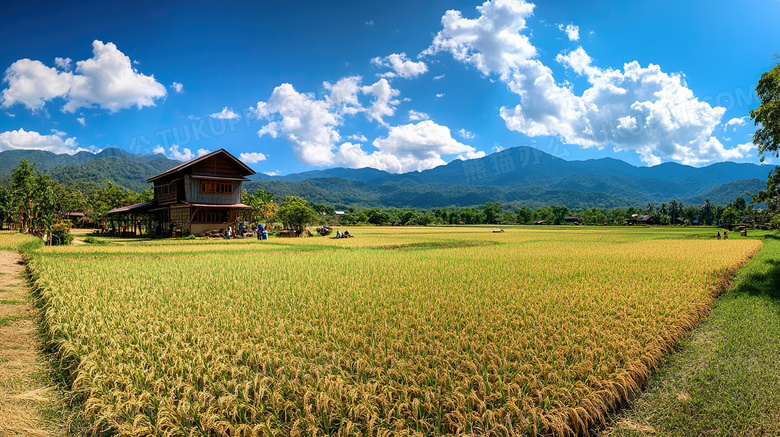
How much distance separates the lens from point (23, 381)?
5.47 meters

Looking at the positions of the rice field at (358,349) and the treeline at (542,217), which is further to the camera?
the treeline at (542,217)

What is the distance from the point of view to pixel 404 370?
198 inches

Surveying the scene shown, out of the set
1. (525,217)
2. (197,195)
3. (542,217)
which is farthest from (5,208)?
(542,217)

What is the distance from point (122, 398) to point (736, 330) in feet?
38.6

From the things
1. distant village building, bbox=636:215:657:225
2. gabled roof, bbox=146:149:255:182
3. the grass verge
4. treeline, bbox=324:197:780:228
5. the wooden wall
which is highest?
gabled roof, bbox=146:149:255:182

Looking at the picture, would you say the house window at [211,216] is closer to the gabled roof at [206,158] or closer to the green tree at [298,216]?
the gabled roof at [206,158]

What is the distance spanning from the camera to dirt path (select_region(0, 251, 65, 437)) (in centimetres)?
440

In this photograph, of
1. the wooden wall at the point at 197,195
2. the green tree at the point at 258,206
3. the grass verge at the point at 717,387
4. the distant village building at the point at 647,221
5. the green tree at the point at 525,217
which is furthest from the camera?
the green tree at the point at 525,217

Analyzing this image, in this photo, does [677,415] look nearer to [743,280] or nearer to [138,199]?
[743,280]

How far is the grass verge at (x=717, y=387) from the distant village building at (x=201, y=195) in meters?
34.9

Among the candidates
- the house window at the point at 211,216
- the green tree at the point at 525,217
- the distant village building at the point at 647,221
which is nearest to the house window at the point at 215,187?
the house window at the point at 211,216

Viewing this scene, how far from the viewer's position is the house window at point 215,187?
34531 millimetres

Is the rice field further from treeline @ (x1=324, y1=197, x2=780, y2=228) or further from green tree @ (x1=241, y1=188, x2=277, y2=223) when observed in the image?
treeline @ (x1=324, y1=197, x2=780, y2=228)

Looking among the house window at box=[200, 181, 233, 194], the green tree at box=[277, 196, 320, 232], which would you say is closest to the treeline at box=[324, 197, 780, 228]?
the green tree at box=[277, 196, 320, 232]
